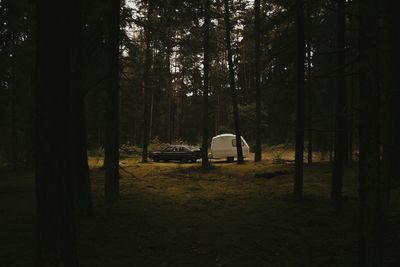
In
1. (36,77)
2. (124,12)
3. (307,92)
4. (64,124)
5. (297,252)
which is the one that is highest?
(124,12)

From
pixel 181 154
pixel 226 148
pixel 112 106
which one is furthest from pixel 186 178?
pixel 226 148

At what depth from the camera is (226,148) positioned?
30.0 meters

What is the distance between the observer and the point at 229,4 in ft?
89.2

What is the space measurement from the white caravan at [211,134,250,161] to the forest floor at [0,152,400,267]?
42.7 feet

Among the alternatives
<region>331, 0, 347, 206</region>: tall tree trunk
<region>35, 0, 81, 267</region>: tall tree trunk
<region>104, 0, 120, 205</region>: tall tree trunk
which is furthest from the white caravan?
<region>35, 0, 81, 267</region>: tall tree trunk

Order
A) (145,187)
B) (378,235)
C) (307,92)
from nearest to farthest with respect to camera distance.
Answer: (378,235), (145,187), (307,92)

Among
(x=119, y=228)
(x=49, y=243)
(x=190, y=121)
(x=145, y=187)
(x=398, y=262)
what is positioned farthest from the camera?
(x=190, y=121)

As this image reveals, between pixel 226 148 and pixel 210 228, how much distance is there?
20.0 m

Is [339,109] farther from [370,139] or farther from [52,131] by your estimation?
[52,131]

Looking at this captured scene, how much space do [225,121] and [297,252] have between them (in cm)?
4709

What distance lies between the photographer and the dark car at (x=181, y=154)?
2941 centimetres

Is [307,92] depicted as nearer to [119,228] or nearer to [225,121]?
[119,228]

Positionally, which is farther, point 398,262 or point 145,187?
point 145,187

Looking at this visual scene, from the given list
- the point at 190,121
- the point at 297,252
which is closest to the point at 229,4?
the point at 297,252
